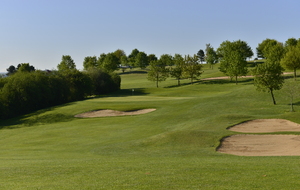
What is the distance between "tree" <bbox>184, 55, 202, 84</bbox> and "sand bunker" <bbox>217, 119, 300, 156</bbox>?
63.2 meters

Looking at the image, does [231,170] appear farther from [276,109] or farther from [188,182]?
[276,109]

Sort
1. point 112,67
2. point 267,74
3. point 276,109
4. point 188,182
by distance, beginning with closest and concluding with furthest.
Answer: point 188,182 < point 276,109 < point 267,74 < point 112,67

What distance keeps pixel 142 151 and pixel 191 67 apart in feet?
239

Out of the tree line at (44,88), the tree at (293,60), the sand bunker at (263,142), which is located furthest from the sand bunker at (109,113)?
the tree at (293,60)

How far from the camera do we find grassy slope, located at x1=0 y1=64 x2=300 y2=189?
13859 millimetres

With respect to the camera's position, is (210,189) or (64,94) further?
(64,94)

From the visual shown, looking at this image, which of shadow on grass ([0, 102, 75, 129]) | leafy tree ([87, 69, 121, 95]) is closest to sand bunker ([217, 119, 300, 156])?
shadow on grass ([0, 102, 75, 129])

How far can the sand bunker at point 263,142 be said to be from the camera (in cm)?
2436

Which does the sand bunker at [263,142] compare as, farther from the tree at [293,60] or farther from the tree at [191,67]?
the tree at [191,67]

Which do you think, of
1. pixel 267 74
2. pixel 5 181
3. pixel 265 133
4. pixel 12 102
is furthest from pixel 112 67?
pixel 5 181

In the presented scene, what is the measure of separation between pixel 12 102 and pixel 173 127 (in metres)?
36.9

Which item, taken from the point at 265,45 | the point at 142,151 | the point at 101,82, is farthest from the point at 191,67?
the point at 142,151

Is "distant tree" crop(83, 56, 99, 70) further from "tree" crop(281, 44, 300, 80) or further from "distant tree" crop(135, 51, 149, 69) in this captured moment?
"tree" crop(281, 44, 300, 80)

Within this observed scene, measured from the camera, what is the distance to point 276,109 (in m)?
43.4
